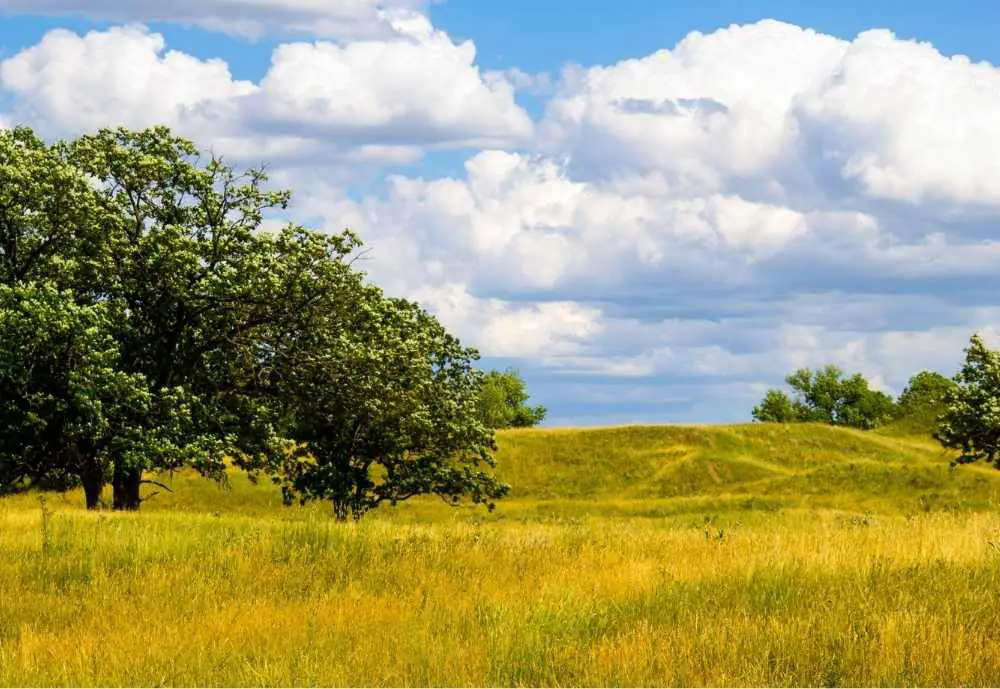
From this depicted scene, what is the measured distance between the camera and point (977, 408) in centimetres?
4619

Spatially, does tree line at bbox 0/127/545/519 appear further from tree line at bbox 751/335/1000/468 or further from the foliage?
tree line at bbox 751/335/1000/468

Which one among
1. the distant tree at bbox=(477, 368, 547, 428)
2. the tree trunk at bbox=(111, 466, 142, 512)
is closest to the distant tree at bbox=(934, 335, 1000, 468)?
the tree trunk at bbox=(111, 466, 142, 512)

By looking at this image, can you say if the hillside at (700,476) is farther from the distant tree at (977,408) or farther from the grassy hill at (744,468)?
the distant tree at (977,408)

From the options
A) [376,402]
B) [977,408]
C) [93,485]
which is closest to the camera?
[93,485]

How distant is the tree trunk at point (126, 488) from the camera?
1282 inches

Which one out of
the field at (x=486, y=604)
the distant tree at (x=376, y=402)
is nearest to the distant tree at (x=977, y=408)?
the distant tree at (x=376, y=402)

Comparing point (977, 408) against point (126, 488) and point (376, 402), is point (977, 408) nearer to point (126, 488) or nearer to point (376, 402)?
point (376, 402)

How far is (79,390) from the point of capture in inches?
1083

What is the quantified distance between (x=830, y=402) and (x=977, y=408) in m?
116

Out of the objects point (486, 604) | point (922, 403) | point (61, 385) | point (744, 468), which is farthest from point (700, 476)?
point (486, 604)

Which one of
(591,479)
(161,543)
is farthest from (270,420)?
(591,479)

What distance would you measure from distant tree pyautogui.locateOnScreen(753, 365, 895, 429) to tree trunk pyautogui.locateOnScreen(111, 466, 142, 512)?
136 metres

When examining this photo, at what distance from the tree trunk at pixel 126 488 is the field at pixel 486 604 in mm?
13098

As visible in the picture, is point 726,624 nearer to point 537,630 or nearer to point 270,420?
point 537,630
